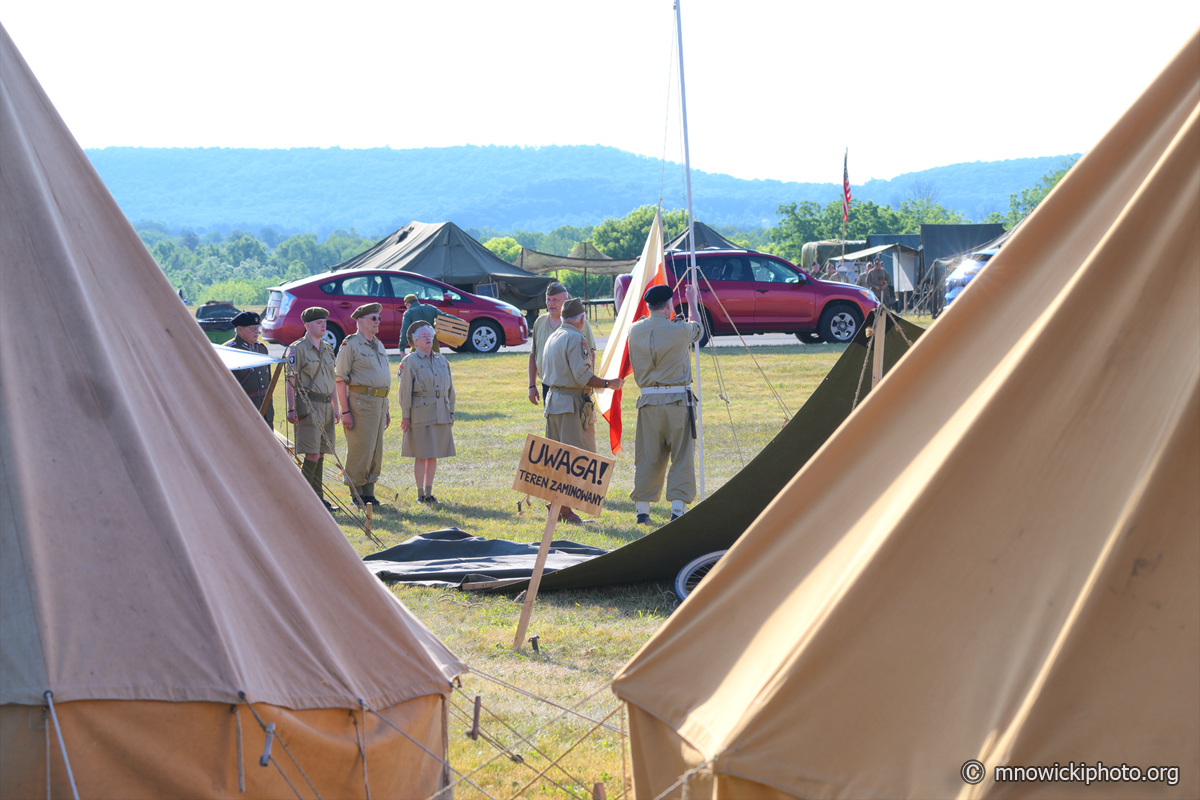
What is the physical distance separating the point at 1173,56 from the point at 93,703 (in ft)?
10.4

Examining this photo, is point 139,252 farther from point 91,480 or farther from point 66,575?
point 66,575

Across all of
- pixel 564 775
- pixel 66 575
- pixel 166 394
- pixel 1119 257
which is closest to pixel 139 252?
pixel 166 394

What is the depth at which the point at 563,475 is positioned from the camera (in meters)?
5.27

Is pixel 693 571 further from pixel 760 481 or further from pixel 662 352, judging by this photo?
pixel 662 352

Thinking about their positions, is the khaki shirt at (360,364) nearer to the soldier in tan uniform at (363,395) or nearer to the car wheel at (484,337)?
the soldier in tan uniform at (363,395)

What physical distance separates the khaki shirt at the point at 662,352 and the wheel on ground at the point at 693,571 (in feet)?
5.61

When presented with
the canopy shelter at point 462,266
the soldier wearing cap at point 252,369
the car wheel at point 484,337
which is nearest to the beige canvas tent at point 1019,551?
the soldier wearing cap at point 252,369

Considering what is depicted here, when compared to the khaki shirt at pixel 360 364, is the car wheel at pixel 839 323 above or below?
below

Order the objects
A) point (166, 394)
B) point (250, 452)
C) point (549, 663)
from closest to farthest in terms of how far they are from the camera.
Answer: point (166, 394)
point (250, 452)
point (549, 663)

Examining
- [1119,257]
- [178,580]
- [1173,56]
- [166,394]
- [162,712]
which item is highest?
[1173,56]

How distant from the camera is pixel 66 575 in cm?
270

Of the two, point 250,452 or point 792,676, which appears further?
point 250,452

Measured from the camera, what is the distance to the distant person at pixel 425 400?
8469 mm

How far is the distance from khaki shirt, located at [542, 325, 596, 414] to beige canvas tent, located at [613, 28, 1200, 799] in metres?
5.01
